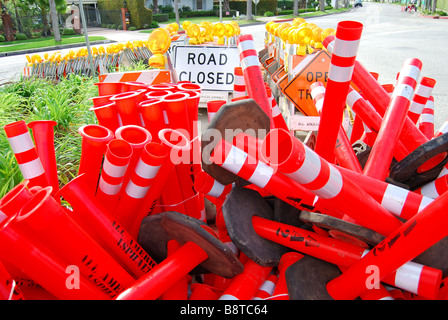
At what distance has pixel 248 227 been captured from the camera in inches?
75.6

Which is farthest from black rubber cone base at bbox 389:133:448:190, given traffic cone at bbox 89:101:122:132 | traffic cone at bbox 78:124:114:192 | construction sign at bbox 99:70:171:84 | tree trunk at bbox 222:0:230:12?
tree trunk at bbox 222:0:230:12

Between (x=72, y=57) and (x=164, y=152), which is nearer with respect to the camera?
(x=164, y=152)

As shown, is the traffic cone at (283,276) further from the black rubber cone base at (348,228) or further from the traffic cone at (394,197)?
the traffic cone at (394,197)

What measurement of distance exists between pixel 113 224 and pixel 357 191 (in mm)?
1228

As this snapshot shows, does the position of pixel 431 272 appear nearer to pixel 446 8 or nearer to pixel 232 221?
pixel 232 221

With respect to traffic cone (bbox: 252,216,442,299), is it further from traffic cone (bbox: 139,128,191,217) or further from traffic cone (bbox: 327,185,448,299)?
traffic cone (bbox: 139,128,191,217)

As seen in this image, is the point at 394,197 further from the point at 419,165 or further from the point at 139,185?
the point at 139,185

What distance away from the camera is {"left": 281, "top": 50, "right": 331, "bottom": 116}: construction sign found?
399 cm

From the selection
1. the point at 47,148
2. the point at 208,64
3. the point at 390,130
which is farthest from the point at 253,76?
the point at 208,64

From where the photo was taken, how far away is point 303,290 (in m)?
1.61

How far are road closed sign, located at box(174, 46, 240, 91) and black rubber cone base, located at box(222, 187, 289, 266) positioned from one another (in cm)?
439

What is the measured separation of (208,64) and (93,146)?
182 inches

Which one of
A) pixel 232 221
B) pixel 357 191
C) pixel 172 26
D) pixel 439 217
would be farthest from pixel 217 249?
pixel 172 26
